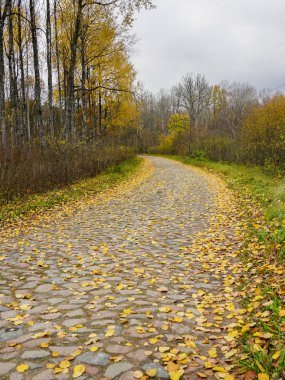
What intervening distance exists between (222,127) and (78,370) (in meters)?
47.9

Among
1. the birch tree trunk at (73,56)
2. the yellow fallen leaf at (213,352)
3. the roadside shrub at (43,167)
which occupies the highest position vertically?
the birch tree trunk at (73,56)

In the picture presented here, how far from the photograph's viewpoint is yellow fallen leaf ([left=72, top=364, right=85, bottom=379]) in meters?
3.05

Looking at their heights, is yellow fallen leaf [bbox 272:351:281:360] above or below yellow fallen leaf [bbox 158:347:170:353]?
above

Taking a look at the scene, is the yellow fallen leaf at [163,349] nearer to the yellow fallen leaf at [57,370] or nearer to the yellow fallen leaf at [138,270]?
the yellow fallen leaf at [57,370]

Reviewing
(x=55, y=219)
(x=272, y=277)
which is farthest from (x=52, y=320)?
(x=55, y=219)

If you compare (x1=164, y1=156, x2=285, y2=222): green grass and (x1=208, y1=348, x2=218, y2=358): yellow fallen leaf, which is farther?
(x1=164, y1=156, x2=285, y2=222): green grass

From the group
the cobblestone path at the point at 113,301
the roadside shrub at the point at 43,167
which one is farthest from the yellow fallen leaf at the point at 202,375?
the roadside shrub at the point at 43,167

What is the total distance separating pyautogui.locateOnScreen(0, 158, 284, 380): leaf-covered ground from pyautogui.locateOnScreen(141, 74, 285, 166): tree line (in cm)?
1350

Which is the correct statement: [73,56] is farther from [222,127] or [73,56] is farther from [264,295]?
[222,127]

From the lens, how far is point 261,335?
351 centimetres

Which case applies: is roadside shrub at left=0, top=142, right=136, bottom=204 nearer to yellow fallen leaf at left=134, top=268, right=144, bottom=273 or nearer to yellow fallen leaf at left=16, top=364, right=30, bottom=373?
yellow fallen leaf at left=134, top=268, right=144, bottom=273

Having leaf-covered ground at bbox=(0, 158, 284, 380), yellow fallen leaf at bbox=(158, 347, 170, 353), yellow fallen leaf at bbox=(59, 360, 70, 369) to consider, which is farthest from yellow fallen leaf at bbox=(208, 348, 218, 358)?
yellow fallen leaf at bbox=(59, 360, 70, 369)

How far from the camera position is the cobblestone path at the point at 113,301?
10.7ft

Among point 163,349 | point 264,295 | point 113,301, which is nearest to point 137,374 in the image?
point 163,349
